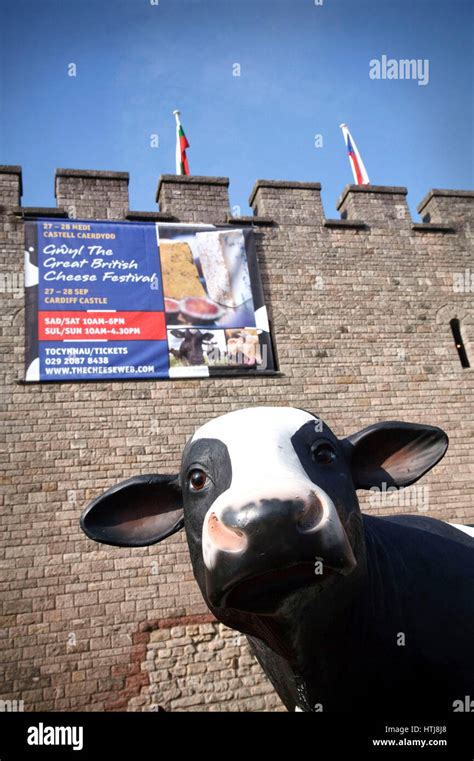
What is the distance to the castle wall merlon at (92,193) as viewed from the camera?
28.9 ft

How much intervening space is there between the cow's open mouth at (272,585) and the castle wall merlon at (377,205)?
8970 mm

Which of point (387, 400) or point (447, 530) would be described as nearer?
point (447, 530)

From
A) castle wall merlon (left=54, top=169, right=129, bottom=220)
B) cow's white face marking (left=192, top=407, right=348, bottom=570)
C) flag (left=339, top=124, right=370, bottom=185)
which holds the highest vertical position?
flag (left=339, top=124, right=370, bottom=185)

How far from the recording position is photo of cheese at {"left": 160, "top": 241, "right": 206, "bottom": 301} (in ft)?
27.9

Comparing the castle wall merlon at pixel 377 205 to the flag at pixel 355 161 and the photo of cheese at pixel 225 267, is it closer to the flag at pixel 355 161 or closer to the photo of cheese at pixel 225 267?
the flag at pixel 355 161

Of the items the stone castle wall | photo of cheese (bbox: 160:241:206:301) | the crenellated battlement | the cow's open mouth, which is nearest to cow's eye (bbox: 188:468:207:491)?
the cow's open mouth

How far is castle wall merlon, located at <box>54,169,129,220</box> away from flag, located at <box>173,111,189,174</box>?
1411 mm

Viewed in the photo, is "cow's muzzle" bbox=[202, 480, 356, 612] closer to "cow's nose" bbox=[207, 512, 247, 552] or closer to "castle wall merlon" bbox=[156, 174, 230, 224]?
"cow's nose" bbox=[207, 512, 247, 552]

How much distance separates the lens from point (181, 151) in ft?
33.8

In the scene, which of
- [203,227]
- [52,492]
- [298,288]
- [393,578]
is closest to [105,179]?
[203,227]

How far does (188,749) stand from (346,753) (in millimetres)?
547

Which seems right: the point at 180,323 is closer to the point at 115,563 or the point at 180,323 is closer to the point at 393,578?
the point at 115,563

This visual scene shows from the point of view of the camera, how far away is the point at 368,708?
81.5 inches

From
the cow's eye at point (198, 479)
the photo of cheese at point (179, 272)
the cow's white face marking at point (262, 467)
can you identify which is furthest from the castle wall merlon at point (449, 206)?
the cow's eye at point (198, 479)
